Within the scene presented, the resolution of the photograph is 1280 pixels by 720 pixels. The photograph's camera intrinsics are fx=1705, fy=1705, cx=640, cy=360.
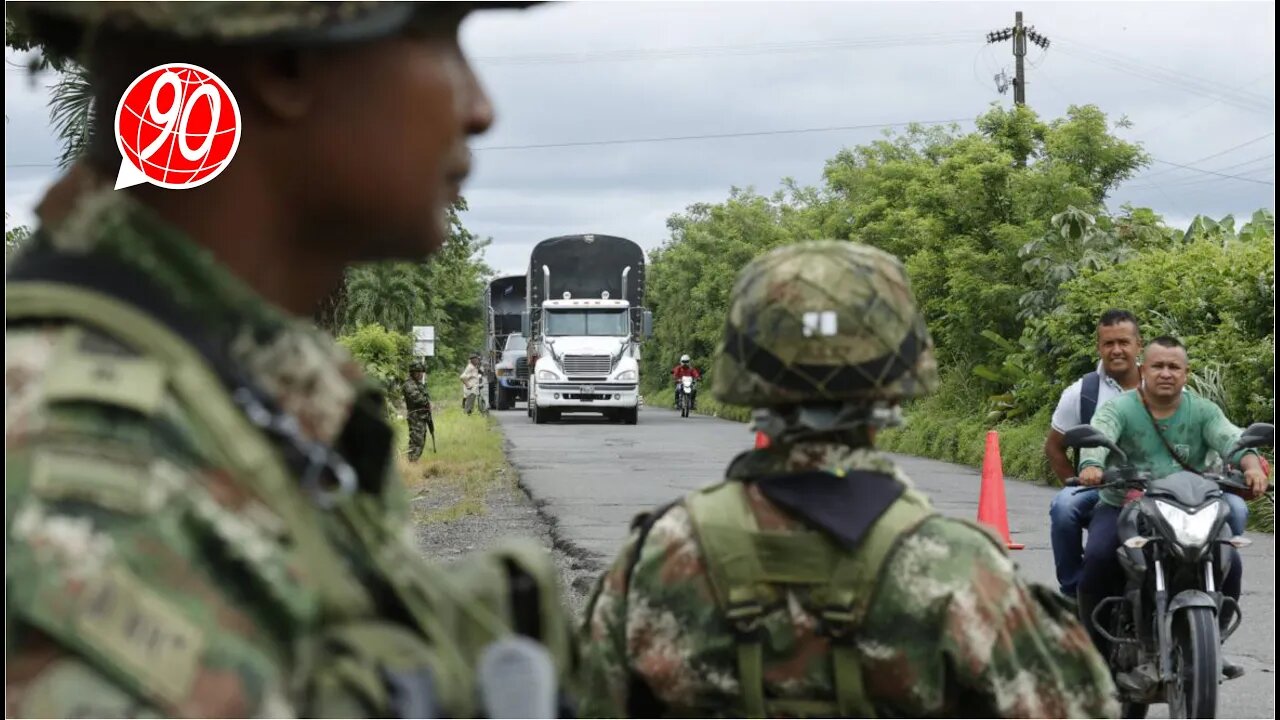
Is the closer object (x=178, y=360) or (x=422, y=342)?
(x=178, y=360)

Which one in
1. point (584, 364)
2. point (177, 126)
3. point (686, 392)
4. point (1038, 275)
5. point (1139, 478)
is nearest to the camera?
point (177, 126)

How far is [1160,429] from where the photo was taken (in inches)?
253

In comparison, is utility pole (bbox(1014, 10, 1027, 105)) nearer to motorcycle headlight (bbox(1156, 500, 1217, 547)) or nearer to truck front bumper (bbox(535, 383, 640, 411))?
truck front bumper (bbox(535, 383, 640, 411))

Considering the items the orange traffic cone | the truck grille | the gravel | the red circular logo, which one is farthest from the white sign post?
the red circular logo

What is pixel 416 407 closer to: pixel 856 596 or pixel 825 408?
pixel 825 408

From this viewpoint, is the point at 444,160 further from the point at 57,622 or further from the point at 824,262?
the point at 824,262

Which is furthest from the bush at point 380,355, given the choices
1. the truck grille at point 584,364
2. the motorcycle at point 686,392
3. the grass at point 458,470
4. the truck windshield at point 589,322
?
the motorcycle at point 686,392

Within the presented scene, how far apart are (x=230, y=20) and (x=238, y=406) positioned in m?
0.25

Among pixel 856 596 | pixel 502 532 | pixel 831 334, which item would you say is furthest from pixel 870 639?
pixel 502 532

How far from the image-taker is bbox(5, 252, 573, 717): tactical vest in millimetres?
1056

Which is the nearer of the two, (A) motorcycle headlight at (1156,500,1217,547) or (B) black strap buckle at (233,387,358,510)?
(B) black strap buckle at (233,387,358,510)

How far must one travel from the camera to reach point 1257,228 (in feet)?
66.3

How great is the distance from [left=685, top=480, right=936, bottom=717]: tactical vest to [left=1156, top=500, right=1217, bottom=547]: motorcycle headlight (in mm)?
3555

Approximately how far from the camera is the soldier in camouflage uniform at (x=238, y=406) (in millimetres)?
986
